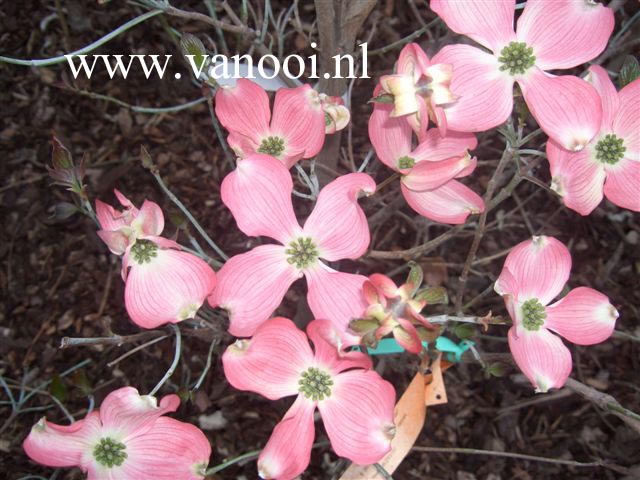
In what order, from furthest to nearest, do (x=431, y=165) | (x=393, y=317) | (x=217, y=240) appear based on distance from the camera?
1. (x=217, y=240)
2. (x=431, y=165)
3. (x=393, y=317)

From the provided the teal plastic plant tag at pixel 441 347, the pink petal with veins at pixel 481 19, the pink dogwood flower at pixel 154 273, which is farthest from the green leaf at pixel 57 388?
the pink petal with veins at pixel 481 19

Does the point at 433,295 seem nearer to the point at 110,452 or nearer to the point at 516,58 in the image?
the point at 516,58

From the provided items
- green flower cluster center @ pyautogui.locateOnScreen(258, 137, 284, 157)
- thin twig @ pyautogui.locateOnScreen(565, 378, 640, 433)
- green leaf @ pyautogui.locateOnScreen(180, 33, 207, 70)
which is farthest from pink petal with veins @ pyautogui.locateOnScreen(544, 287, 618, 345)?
green leaf @ pyautogui.locateOnScreen(180, 33, 207, 70)

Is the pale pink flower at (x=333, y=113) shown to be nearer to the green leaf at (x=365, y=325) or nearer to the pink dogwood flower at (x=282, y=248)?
the pink dogwood flower at (x=282, y=248)

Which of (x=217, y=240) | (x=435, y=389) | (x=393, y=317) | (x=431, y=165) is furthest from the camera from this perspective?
(x=217, y=240)

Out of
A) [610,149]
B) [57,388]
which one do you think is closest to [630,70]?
[610,149]
